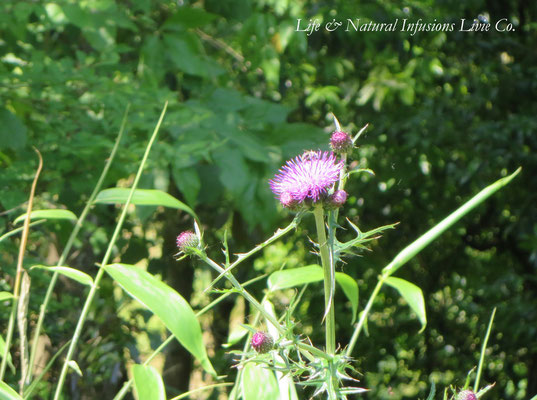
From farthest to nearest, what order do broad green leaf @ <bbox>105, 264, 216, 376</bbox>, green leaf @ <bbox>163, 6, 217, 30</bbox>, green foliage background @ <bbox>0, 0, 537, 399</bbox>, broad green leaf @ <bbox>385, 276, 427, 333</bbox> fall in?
green leaf @ <bbox>163, 6, 217, 30</bbox>, green foliage background @ <bbox>0, 0, 537, 399</bbox>, broad green leaf @ <bbox>385, 276, 427, 333</bbox>, broad green leaf @ <bbox>105, 264, 216, 376</bbox>

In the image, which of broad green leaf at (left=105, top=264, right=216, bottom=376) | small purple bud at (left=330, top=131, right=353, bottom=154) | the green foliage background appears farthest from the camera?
the green foliage background

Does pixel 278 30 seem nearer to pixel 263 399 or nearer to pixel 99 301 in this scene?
pixel 99 301

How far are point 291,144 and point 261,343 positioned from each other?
1383mm

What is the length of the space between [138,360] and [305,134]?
0.91 m

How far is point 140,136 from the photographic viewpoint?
2.06m

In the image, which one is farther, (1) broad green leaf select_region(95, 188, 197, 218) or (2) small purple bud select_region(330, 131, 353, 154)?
(1) broad green leaf select_region(95, 188, 197, 218)

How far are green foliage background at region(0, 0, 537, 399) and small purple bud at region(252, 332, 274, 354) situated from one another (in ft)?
3.52

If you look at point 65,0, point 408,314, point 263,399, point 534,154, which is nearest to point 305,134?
point 65,0

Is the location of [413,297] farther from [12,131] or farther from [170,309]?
[12,131]

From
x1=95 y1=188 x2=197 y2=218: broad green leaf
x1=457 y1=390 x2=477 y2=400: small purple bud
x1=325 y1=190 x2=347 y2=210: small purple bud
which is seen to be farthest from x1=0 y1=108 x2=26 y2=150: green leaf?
x1=457 y1=390 x2=477 y2=400: small purple bud

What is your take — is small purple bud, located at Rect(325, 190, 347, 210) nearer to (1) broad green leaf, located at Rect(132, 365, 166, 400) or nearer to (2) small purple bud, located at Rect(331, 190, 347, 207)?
(2) small purple bud, located at Rect(331, 190, 347, 207)

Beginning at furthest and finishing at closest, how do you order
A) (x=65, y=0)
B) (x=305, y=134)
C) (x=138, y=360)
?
(x=138, y=360) < (x=305, y=134) < (x=65, y=0)

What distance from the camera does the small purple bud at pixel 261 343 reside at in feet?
2.76

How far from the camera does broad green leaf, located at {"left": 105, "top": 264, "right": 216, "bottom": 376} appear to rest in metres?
0.75
